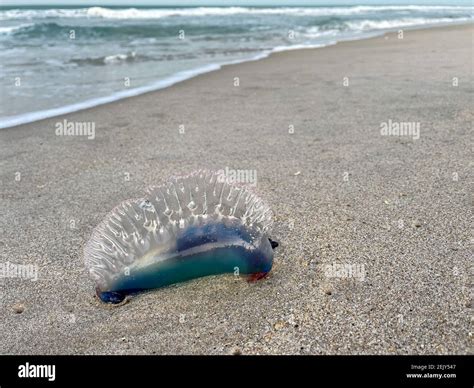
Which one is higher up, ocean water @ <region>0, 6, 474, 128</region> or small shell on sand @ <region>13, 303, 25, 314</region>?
ocean water @ <region>0, 6, 474, 128</region>

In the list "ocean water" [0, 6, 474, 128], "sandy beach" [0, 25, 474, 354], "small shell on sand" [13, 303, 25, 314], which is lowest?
"small shell on sand" [13, 303, 25, 314]

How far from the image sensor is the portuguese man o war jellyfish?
2.27m

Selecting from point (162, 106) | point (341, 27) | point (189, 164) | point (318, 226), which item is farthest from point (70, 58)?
point (341, 27)

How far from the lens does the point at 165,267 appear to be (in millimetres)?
2305

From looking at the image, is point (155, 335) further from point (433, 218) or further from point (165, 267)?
point (433, 218)

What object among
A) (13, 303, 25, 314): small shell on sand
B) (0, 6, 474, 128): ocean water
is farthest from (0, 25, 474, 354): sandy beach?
(0, 6, 474, 128): ocean water

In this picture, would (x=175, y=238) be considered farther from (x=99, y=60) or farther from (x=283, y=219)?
(x=99, y=60)

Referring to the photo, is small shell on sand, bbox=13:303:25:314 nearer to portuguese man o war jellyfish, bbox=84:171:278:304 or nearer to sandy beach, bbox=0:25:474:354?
sandy beach, bbox=0:25:474:354

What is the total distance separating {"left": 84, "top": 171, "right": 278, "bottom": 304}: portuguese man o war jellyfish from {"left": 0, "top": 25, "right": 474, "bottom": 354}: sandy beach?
0.10 meters

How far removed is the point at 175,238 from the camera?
7.47ft

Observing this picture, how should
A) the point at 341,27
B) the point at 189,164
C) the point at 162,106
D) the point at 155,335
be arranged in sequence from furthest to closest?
the point at 341,27
the point at 162,106
the point at 189,164
the point at 155,335

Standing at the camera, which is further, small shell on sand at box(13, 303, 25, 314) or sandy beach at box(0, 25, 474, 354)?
small shell on sand at box(13, 303, 25, 314)

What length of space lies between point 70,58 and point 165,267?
1064 cm

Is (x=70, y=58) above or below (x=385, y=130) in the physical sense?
above
